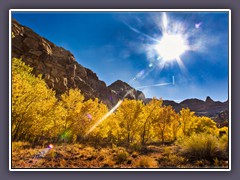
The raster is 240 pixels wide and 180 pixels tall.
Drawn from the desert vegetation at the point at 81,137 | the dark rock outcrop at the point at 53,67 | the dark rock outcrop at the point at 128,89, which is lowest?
the desert vegetation at the point at 81,137

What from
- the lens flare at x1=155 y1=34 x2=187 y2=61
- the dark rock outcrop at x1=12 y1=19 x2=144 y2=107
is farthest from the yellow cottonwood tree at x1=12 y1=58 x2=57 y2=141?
A: the dark rock outcrop at x1=12 y1=19 x2=144 y2=107

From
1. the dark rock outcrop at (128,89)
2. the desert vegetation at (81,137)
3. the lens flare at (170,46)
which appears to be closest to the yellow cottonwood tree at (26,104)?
the desert vegetation at (81,137)

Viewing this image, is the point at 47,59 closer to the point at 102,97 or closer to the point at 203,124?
the point at 102,97

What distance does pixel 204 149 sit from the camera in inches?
275

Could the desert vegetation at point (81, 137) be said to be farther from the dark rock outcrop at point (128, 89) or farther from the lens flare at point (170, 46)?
the lens flare at point (170, 46)

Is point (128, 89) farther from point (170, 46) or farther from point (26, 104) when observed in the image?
point (26, 104)

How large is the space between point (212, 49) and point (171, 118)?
1376 centimetres

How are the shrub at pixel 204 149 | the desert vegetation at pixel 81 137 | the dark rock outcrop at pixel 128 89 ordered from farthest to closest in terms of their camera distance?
the dark rock outcrop at pixel 128 89 < the shrub at pixel 204 149 < the desert vegetation at pixel 81 137

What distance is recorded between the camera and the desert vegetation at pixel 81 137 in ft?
21.1

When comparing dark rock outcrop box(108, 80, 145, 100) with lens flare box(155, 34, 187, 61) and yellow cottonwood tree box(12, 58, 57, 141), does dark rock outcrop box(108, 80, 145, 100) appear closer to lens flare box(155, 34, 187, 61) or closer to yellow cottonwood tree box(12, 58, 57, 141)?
lens flare box(155, 34, 187, 61)

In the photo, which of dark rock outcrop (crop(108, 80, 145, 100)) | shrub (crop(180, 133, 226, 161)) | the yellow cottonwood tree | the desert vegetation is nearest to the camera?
the desert vegetation

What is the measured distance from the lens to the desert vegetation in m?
6.43

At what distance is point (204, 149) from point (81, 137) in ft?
28.4
